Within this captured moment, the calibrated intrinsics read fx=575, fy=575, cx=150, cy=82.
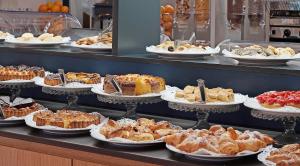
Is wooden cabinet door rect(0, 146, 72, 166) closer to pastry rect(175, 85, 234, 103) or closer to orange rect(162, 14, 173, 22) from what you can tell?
pastry rect(175, 85, 234, 103)

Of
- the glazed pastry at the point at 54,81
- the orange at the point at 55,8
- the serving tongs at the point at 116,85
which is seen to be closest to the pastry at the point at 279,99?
the serving tongs at the point at 116,85

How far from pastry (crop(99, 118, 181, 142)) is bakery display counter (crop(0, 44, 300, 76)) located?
14.6 inches

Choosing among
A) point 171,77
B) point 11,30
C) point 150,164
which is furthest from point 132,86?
point 11,30

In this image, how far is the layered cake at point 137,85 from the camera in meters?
2.93

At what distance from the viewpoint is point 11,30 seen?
4.33 meters

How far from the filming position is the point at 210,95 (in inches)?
108

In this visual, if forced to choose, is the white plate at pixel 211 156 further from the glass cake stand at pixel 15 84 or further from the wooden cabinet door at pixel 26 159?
the glass cake stand at pixel 15 84

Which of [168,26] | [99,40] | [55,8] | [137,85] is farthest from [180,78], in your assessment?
[55,8]

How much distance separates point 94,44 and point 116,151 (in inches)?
38.0

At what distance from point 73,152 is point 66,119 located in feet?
0.84

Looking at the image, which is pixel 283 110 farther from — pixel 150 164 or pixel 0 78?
pixel 0 78

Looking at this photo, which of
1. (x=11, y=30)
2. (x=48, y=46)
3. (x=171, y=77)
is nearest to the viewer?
(x=171, y=77)

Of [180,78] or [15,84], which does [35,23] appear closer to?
[15,84]

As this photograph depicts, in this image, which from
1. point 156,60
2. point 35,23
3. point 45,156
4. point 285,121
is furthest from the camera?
point 35,23
